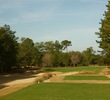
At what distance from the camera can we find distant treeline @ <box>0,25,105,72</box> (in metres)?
63.2

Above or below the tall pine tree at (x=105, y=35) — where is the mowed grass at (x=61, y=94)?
below

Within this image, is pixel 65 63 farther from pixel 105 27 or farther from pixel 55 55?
pixel 105 27

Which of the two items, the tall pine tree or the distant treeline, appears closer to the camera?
the tall pine tree

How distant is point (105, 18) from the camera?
55125mm

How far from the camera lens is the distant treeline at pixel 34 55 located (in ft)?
207

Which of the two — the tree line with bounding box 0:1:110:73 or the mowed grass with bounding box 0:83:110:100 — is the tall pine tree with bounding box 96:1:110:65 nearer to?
the tree line with bounding box 0:1:110:73

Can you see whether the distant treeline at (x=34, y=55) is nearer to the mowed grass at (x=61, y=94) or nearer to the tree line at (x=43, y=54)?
the tree line at (x=43, y=54)

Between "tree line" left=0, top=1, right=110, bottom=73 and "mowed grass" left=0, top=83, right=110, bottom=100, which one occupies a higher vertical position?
"tree line" left=0, top=1, right=110, bottom=73

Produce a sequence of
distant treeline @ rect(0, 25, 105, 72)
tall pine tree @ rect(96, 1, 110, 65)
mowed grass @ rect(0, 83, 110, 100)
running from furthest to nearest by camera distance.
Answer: distant treeline @ rect(0, 25, 105, 72) → tall pine tree @ rect(96, 1, 110, 65) → mowed grass @ rect(0, 83, 110, 100)

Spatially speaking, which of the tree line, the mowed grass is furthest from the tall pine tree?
the mowed grass

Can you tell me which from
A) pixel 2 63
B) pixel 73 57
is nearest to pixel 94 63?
pixel 73 57

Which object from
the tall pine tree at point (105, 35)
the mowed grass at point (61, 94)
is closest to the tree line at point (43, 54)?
the tall pine tree at point (105, 35)

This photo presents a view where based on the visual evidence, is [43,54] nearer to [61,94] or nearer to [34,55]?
[34,55]

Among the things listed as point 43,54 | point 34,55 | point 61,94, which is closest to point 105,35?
point 61,94
